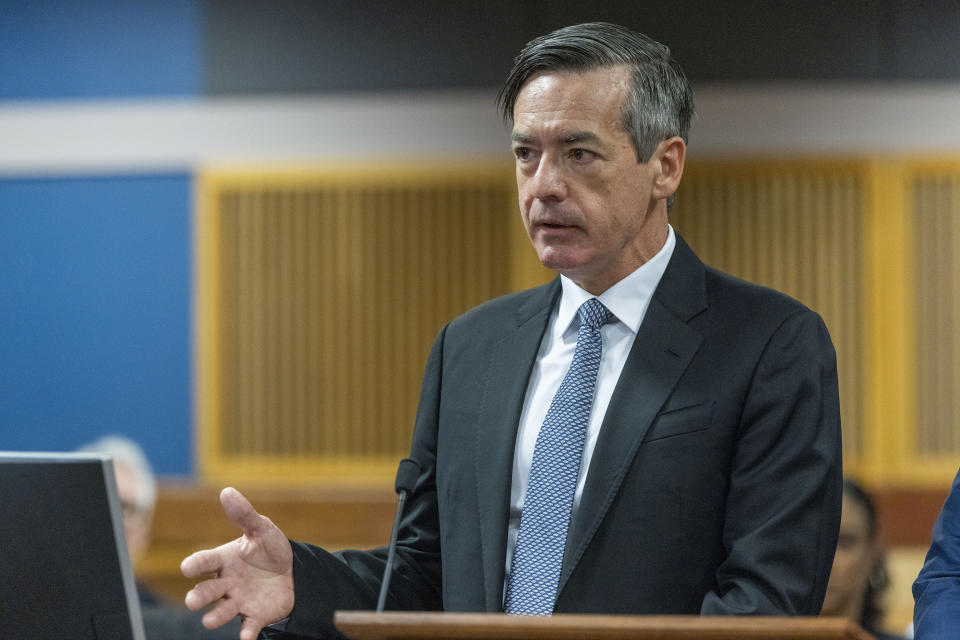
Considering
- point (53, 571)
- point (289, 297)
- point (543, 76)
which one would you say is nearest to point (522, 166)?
point (543, 76)

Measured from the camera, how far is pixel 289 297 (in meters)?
4.78

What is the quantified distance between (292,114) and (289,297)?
73 centimetres

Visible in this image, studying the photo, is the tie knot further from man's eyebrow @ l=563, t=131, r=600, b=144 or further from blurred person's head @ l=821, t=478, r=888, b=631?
blurred person's head @ l=821, t=478, r=888, b=631

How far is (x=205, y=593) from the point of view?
1.52 meters

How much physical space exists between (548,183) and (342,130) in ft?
10.4

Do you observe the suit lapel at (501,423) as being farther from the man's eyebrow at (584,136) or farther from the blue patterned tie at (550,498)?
the man's eyebrow at (584,136)

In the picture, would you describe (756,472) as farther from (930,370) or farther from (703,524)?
(930,370)

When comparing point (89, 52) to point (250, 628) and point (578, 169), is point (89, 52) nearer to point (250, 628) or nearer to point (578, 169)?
point (578, 169)

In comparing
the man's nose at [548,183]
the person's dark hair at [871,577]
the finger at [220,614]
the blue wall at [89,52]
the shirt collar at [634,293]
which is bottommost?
the person's dark hair at [871,577]

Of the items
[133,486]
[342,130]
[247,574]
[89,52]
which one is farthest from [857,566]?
[89,52]

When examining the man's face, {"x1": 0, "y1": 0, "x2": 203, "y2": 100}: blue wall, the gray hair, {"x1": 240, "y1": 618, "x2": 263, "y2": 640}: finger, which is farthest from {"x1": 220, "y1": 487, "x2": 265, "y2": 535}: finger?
{"x1": 0, "y1": 0, "x2": 203, "y2": 100}: blue wall

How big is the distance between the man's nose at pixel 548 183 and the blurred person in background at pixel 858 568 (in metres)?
1.89

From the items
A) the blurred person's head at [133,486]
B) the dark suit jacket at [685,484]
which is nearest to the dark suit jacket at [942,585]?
the dark suit jacket at [685,484]

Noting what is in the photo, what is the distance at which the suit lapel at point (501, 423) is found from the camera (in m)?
1.68
